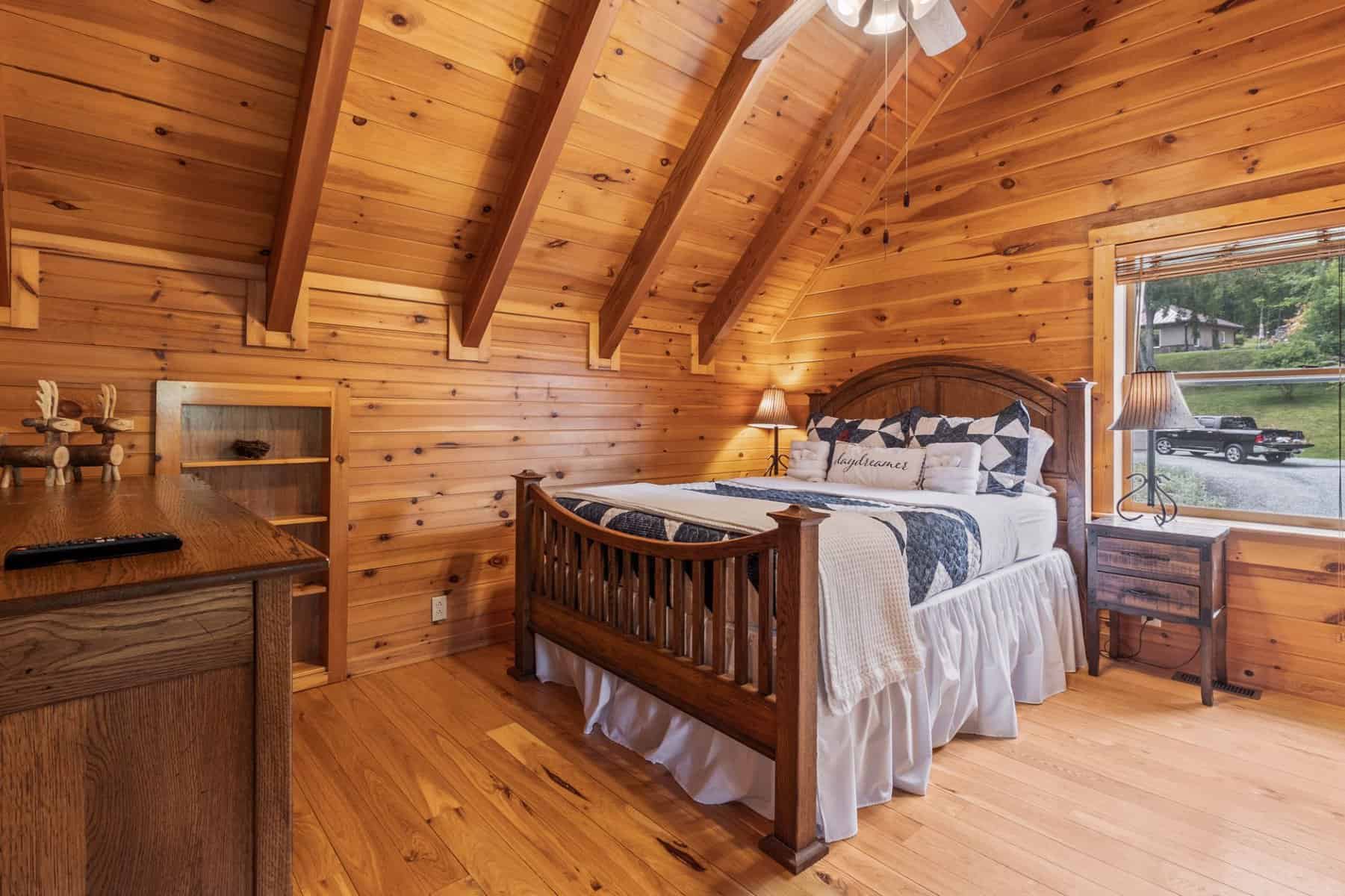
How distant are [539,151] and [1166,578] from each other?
3091 mm

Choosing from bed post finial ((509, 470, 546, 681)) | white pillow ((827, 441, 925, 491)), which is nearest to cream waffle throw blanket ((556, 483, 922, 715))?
bed post finial ((509, 470, 546, 681))

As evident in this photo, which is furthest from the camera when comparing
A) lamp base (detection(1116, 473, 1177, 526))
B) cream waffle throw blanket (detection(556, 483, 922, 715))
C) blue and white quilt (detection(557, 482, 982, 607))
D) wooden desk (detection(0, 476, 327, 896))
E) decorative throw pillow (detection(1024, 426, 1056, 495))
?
decorative throw pillow (detection(1024, 426, 1056, 495))

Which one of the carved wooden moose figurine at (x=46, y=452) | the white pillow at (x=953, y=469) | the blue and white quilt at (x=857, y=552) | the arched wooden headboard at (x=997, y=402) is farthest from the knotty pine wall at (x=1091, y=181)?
the carved wooden moose figurine at (x=46, y=452)

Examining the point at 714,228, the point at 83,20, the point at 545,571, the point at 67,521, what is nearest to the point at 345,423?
the point at 545,571

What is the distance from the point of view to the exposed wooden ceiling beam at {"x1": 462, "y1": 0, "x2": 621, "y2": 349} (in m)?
2.44

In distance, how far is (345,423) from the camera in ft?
9.88

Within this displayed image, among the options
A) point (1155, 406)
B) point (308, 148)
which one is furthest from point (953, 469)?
point (308, 148)

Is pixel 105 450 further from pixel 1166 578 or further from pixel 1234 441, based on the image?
pixel 1234 441

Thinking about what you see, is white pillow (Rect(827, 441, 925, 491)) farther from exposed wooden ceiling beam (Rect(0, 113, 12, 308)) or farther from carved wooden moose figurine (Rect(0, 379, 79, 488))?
exposed wooden ceiling beam (Rect(0, 113, 12, 308))

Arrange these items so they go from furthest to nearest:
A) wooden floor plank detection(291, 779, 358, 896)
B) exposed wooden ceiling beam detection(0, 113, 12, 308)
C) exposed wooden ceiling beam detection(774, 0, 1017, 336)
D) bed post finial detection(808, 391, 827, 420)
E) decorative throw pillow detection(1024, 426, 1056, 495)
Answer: bed post finial detection(808, 391, 827, 420) → exposed wooden ceiling beam detection(774, 0, 1017, 336) → decorative throw pillow detection(1024, 426, 1056, 495) → exposed wooden ceiling beam detection(0, 113, 12, 308) → wooden floor plank detection(291, 779, 358, 896)

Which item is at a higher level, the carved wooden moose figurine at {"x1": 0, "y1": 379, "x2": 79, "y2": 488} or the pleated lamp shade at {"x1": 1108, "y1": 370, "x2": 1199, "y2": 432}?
the pleated lamp shade at {"x1": 1108, "y1": 370, "x2": 1199, "y2": 432}

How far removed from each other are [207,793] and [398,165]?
252cm

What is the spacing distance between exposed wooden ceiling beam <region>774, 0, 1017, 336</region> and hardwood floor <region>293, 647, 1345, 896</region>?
9.68ft

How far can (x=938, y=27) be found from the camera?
2371 mm
